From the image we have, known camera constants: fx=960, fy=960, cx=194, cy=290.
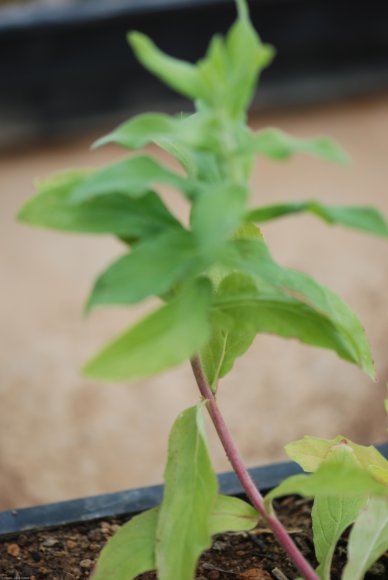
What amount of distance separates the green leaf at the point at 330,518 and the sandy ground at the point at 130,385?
0.92 m

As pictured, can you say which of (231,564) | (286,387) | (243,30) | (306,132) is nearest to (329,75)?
(306,132)

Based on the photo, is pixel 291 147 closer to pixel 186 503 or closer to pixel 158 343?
pixel 158 343

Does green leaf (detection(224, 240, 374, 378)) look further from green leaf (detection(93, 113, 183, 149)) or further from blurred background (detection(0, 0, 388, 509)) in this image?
blurred background (detection(0, 0, 388, 509))

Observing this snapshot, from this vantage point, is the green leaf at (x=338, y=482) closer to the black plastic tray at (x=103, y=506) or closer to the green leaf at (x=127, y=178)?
the green leaf at (x=127, y=178)

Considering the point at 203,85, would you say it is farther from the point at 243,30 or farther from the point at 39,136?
the point at 39,136

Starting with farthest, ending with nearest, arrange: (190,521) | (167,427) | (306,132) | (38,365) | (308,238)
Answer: (306,132) → (308,238) → (38,365) → (167,427) → (190,521)

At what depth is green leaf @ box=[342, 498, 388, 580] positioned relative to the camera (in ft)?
2.35

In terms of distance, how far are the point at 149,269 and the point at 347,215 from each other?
0.12m

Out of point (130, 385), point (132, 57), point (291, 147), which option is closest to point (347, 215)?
point (291, 147)

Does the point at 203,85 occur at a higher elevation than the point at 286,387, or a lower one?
lower

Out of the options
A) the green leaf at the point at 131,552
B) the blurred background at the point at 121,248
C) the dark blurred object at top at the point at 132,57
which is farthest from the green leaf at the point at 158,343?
the dark blurred object at top at the point at 132,57

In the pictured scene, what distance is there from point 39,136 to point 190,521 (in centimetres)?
263

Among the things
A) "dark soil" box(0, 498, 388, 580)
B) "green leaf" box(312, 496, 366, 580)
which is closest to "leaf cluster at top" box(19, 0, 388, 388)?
"green leaf" box(312, 496, 366, 580)

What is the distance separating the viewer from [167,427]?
73.1 inches
